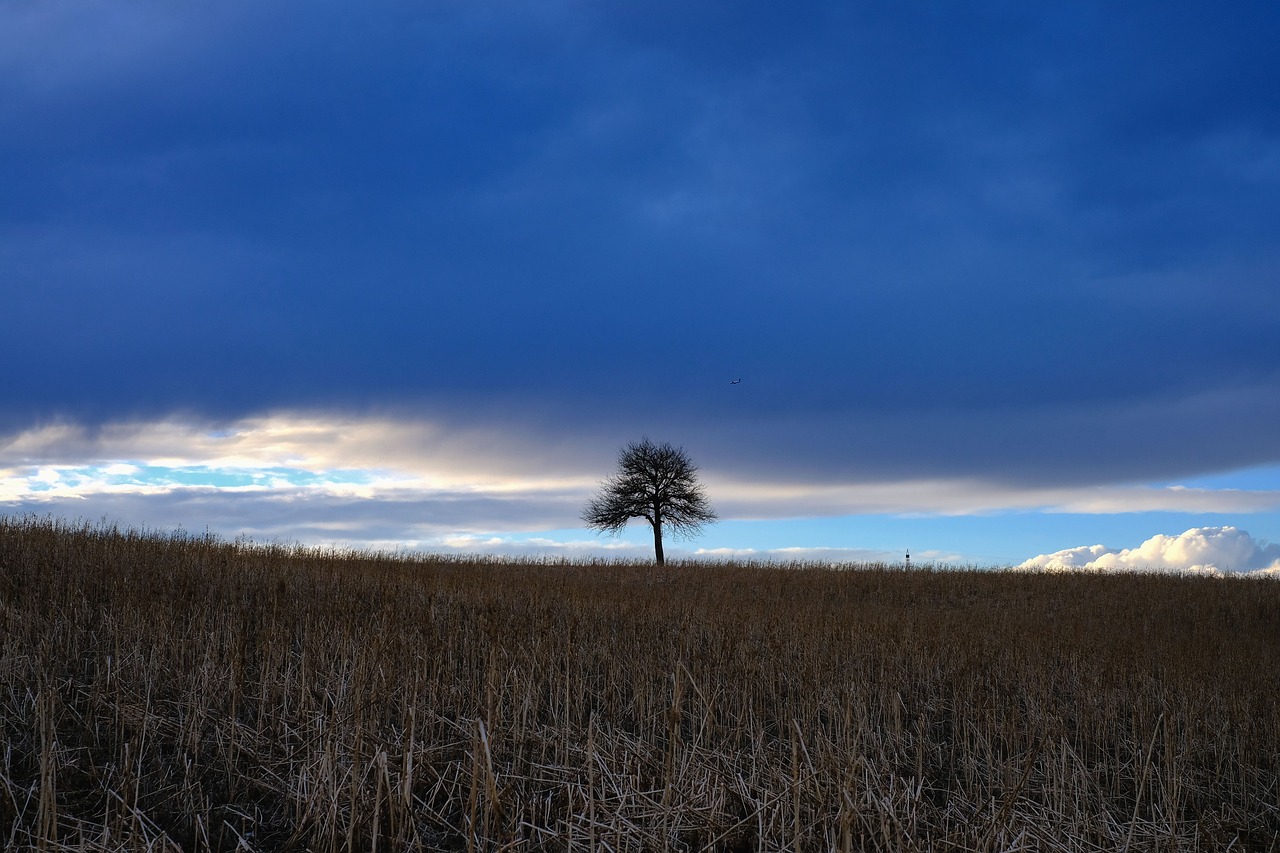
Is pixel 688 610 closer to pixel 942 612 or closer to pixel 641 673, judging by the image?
pixel 641 673

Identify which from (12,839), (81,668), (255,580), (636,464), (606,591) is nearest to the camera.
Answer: (12,839)

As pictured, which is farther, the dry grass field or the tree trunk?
the tree trunk

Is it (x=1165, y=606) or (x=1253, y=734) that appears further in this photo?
(x=1165, y=606)

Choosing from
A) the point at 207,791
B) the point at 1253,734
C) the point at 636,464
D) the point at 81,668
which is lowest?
the point at 1253,734

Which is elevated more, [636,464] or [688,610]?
[636,464]

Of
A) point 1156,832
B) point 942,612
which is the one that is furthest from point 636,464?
point 1156,832

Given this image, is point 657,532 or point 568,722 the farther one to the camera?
point 657,532

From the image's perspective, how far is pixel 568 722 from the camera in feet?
22.9

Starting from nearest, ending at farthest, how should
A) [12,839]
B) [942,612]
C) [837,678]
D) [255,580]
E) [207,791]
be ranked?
[12,839], [207,791], [837,678], [255,580], [942,612]

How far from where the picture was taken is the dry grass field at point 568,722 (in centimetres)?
539

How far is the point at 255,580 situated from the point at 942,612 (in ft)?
58.0

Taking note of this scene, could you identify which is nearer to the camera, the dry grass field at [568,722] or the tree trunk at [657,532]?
the dry grass field at [568,722]

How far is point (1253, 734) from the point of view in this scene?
32.7ft

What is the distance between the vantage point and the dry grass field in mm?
5391
